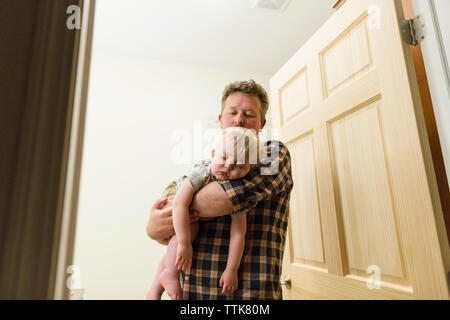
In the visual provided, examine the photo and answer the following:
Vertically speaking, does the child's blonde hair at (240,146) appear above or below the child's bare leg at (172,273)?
above

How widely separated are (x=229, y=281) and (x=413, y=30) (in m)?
0.97

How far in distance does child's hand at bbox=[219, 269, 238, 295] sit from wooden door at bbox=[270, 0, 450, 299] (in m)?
0.51

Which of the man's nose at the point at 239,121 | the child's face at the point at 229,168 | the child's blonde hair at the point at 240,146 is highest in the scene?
the man's nose at the point at 239,121

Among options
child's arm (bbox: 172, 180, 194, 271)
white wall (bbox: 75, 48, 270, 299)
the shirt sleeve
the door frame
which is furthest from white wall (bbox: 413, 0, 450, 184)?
white wall (bbox: 75, 48, 270, 299)

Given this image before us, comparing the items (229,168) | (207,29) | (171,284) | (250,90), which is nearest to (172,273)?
(171,284)

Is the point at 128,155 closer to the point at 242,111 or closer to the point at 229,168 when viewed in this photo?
the point at 242,111

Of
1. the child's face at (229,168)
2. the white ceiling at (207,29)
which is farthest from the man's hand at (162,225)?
the white ceiling at (207,29)

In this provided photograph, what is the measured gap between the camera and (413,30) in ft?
3.05

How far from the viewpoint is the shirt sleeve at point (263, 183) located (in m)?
0.79

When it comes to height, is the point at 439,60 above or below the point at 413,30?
below

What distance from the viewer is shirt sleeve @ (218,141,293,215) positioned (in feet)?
2.59

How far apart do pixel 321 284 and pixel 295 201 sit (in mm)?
379

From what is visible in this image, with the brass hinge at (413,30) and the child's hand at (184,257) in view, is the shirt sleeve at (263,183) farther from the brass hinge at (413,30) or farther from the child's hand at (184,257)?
the brass hinge at (413,30)

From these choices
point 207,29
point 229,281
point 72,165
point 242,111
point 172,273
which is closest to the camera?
point 72,165
